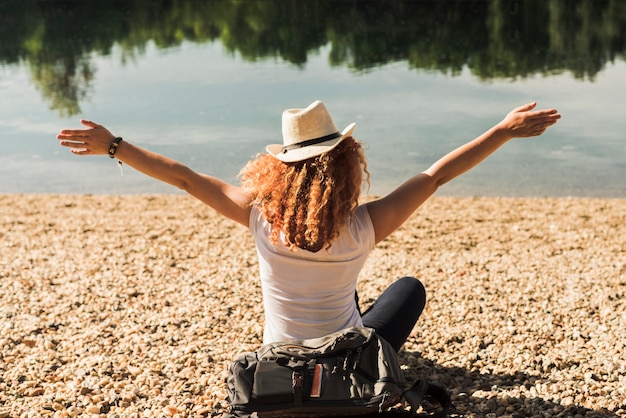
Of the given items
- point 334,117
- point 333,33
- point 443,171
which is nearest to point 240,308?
point 443,171

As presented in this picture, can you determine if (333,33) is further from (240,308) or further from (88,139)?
(88,139)

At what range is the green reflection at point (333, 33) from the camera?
18.9 meters

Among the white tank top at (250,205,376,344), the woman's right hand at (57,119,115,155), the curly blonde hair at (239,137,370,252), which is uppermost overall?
the woman's right hand at (57,119,115,155)

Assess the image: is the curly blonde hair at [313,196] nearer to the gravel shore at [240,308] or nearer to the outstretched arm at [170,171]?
the outstretched arm at [170,171]

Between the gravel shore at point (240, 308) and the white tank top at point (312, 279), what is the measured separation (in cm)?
97

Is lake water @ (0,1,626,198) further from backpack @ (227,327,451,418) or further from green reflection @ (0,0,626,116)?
backpack @ (227,327,451,418)

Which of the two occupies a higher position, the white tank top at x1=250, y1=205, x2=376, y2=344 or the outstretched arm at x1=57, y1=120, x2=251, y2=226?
the outstretched arm at x1=57, y1=120, x2=251, y2=226

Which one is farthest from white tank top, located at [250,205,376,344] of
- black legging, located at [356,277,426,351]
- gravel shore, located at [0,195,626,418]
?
gravel shore, located at [0,195,626,418]

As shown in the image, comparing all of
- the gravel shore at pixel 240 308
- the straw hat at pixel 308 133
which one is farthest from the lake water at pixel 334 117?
the straw hat at pixel 308 133

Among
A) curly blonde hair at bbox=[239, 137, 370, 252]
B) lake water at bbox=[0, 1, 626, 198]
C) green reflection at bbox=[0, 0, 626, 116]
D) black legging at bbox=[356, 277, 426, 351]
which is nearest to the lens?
curly blonde hair at bbox=[239, 137, 370, 252]

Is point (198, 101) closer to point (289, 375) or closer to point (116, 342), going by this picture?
point (116, 342)

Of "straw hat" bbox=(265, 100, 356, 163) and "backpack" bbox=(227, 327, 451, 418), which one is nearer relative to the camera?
"backpack" bbox=(227, 327, 451, 418)

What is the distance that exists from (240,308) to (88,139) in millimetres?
2330

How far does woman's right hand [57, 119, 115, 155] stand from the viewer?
3018 mm
